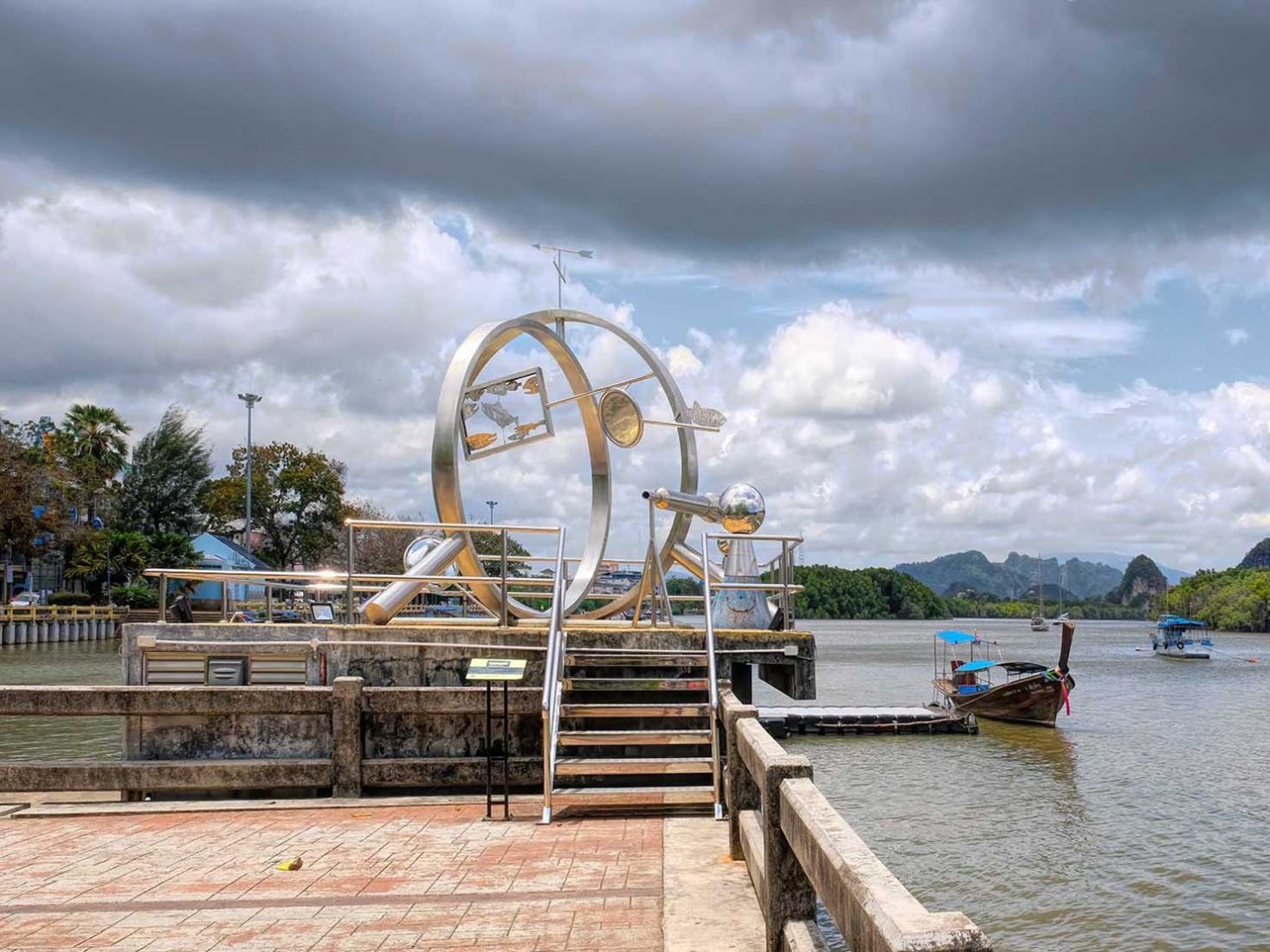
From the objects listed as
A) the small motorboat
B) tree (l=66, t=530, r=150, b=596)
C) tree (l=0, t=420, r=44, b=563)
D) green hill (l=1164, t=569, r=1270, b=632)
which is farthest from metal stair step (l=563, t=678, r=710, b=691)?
green hill (l=1164, t=569, r=1270, b=632)

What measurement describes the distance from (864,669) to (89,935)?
65.7 m

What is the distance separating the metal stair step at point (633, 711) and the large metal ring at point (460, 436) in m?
1.83

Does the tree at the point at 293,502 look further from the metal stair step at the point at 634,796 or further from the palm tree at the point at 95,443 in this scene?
the metal stair step at the point at 634,796

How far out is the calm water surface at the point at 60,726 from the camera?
966 inches

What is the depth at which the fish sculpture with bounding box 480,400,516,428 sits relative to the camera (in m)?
16.5

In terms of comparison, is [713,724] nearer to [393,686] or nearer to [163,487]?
[393,686]

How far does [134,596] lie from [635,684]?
241ft

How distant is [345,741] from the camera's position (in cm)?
1177

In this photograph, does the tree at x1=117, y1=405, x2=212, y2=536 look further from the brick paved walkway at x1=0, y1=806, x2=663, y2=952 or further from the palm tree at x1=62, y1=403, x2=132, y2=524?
the brick paved walkway at x1=0, y1=806, x2=663, y2=952

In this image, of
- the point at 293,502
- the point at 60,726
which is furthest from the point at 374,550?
the point at 60,726

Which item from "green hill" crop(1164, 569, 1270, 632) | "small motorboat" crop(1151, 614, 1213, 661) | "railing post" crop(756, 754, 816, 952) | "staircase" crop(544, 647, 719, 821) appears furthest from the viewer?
"green hill" crop(1164, 569, 1270, 632)

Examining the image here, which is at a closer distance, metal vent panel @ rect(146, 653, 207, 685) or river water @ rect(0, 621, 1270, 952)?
metal vent panel @ rect(146, 653, 207, 685)

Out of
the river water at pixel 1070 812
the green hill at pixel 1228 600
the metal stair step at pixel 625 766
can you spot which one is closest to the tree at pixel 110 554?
the river water at pixel 1070 812

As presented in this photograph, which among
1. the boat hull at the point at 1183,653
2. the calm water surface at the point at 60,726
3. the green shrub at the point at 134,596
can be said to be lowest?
the boat hull at the point at 1183,653
